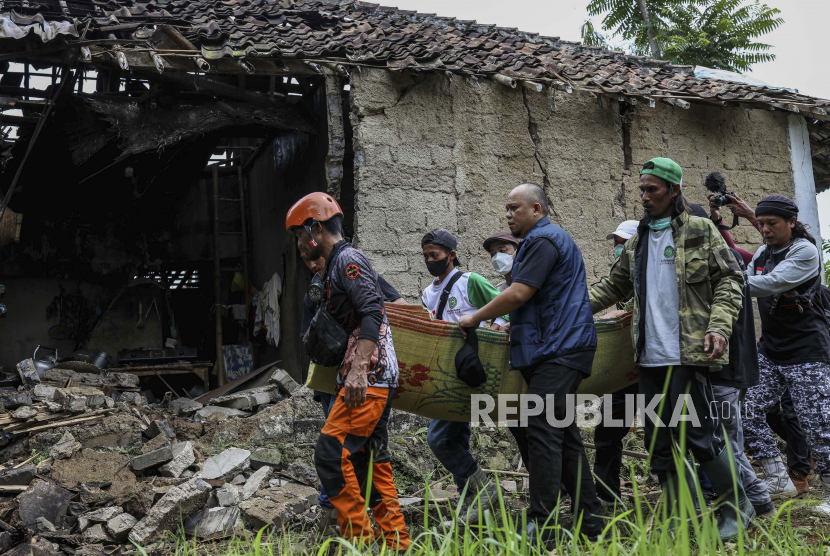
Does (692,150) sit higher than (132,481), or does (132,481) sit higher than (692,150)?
(692,150)

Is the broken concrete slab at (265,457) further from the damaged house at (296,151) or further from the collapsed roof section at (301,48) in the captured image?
the collapsed roof section at (301,48)

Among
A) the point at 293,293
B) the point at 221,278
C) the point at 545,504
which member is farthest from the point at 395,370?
the point at 221,278

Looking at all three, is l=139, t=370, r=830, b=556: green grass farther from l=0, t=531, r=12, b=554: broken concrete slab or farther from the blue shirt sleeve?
the blue shirt sleeve

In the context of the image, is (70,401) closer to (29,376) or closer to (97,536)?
(29,376)

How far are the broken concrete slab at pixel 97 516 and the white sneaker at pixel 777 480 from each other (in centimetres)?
430

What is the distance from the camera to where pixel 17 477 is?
546cm

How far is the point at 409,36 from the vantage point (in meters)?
7.46

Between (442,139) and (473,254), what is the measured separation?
115 centimetres

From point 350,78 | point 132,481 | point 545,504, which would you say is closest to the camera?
point 545,504

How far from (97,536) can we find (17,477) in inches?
52.7

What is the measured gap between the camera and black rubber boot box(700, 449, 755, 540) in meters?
3.48

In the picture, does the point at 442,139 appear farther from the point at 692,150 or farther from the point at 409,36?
the point at 692,150

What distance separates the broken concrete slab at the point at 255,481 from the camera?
5.09m

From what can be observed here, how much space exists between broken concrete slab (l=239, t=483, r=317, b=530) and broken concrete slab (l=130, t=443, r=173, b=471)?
1.07 m
